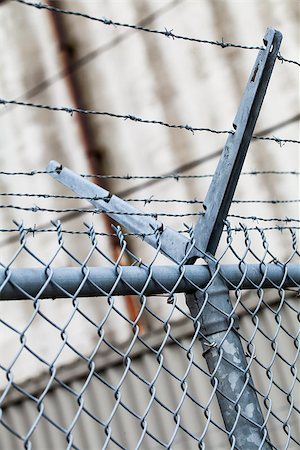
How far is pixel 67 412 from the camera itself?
6129 mm

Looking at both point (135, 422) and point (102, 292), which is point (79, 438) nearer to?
point (135, 422)

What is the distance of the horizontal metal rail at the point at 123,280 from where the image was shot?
67.2 inches

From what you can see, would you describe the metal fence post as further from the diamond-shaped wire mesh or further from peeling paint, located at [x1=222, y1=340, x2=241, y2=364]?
the diamond-shaped wire mesh

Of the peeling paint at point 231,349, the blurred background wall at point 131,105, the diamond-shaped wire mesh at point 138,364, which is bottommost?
the peeling paint at point 231,349

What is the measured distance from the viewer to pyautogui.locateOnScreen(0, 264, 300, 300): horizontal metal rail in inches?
67.2

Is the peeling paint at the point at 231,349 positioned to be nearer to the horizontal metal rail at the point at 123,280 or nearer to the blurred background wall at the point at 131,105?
the horizontal metal rail at the point at 123,280

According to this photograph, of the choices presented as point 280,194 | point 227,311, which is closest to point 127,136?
point 280,194

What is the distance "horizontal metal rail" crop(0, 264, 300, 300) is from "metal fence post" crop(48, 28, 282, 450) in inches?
1.9

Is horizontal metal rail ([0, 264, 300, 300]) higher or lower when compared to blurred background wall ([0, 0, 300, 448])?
lower

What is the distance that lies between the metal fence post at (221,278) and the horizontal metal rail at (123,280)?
49mm

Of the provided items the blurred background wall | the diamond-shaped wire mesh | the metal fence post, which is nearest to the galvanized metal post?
the metal fence post

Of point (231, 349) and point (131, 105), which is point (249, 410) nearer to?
point (231, 349)

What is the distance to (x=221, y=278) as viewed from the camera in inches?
85.6

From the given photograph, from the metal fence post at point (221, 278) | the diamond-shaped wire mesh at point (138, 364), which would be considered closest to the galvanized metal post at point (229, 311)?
the metal fence post at point (221, 278)
